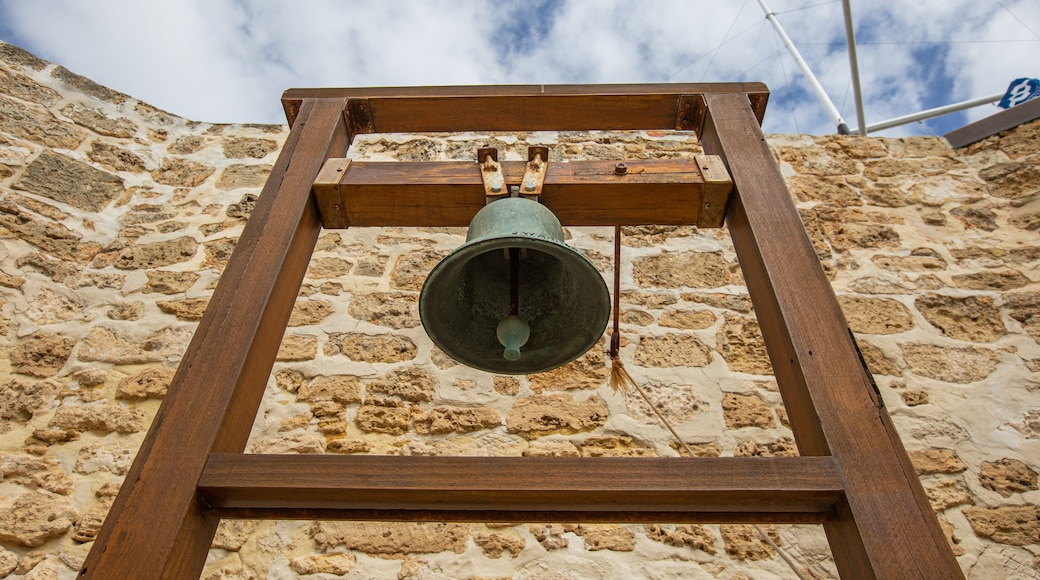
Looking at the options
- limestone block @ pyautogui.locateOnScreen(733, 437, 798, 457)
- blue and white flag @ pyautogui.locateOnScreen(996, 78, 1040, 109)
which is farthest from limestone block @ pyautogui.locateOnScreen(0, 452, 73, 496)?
blue and white flag @ pyautogui.locateOnScreen(996, 78, 1040, 109)

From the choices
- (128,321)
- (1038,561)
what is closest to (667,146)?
(1038,561)

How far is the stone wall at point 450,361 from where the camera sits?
248 cm

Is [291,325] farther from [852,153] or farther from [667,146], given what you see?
[852,153]

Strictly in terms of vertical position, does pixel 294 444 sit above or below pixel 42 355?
below

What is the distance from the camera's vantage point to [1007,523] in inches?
99.9

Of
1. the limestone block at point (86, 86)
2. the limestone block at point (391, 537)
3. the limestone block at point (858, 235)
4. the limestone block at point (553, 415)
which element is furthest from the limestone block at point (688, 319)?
the limestone block at point (86, 86)

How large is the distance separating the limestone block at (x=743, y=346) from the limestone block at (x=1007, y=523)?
2.86 ft

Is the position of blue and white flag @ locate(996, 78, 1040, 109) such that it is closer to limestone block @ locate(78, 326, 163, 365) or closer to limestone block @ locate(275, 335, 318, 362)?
limestone block @ locate(275, 335, 318, 362)

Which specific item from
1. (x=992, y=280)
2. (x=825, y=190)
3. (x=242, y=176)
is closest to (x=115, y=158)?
(x=242, y=176)

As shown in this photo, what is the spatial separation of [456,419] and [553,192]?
1294 millimetres

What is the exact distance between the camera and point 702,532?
8.27 ft

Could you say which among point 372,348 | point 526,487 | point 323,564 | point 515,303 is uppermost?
point 372,348

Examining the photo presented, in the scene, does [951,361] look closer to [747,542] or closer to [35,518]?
[747,542]

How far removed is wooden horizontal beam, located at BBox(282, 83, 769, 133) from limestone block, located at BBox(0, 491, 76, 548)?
1.55 m
